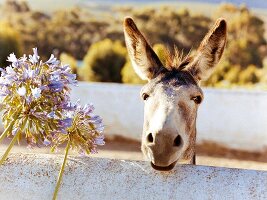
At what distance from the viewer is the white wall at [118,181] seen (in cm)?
246

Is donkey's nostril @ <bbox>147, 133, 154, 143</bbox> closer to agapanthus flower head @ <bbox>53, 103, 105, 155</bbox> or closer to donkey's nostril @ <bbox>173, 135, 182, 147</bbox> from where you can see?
donkey's nostril @ <bbox>173, 135, 182, 147</bbox>

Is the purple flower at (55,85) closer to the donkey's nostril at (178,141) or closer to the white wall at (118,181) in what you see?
the white wall at (118,181)

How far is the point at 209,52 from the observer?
3205 millimetres

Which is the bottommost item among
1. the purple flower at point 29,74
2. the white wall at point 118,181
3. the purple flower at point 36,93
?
the white wall at point 118,181

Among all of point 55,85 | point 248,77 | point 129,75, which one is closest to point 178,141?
point 55,85

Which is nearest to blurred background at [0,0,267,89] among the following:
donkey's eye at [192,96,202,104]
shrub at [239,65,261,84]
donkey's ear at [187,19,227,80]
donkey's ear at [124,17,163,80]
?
shrub at [239,65,261,84]

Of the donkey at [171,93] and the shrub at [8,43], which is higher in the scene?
the donkey at [171,93]

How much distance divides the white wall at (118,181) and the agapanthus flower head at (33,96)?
228 millimetres

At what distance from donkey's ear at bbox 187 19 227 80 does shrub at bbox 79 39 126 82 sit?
10.6 metres

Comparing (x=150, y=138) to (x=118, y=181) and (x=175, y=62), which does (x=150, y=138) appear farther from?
(x=175, y=62)

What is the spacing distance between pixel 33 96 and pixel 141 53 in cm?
108

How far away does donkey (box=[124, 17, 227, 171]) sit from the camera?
8.42 feet

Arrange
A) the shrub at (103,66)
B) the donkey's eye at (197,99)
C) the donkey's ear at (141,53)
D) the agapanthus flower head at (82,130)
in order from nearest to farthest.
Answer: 1. the agapanthus flower head at (82,130)
2. the donkey's eye at (197,99)
3. the donkey's ear at (141,53)
4. the shrub at (103,66)

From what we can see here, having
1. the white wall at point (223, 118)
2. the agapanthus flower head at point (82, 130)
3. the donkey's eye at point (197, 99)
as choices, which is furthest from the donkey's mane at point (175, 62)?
the white wall at point (223, 118)
